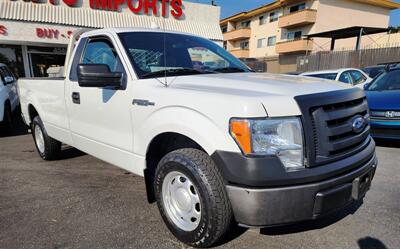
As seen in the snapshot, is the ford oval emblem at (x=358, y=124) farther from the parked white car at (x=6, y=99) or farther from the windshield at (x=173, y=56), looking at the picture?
the parked white car at (x=6, y=99)

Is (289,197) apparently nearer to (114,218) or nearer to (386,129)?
(114,218)

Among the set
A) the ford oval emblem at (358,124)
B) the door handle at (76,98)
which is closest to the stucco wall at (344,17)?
the door handle at (76,98)

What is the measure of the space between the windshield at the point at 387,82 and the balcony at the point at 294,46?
26454 mm

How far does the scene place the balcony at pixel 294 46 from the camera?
32.5 m

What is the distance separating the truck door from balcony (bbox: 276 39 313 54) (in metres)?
31.3

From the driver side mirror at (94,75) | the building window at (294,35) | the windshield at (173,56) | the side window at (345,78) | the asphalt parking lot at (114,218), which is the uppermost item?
the building window at (294,35)

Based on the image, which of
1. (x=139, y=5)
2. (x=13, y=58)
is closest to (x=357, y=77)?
(x=139, y=5)

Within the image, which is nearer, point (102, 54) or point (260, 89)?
point (260, 89)

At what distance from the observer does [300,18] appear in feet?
107

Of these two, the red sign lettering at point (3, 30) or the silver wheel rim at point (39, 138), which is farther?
the red sign lettering at point (3, 30)

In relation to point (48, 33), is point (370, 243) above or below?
below

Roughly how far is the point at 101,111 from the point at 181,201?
4.72 ft

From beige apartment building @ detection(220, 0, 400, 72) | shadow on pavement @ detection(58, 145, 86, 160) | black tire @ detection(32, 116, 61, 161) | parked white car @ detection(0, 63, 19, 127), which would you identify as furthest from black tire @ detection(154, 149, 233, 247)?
beige apartment building @ detection(220, 0, 400, 72)

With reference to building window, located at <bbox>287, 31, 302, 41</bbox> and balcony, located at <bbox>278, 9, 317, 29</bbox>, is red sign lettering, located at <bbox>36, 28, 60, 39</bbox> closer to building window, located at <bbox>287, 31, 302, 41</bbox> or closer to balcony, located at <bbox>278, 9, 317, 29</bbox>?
balcony, located at <bbox>278, 9, 317, 29</bbox>
